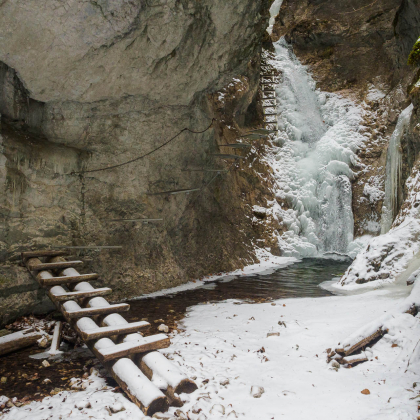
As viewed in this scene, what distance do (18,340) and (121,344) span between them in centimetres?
192

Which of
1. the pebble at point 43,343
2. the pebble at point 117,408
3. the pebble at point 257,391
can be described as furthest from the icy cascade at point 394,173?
the pebble at point 117,408

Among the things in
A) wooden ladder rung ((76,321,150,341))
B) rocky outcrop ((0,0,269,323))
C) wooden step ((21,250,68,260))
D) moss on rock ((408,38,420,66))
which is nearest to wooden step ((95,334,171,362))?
wooden ladder rung ((76,321,150,341))

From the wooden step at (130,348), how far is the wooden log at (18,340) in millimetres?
1721

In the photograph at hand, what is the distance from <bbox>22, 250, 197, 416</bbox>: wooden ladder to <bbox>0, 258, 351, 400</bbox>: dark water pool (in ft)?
1.62

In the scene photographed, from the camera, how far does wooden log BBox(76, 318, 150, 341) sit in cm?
383

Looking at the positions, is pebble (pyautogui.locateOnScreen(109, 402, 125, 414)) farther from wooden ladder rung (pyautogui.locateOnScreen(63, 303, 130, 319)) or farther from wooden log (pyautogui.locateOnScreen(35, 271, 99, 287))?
wooden log (pyautogui.locateOnScreen(35, 271, 99, 287))

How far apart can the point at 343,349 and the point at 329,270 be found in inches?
323

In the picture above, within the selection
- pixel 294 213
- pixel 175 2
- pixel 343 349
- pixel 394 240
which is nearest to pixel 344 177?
pixel 294 213

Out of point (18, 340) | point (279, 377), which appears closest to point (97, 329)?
point (18, 340)

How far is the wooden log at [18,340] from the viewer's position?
453 centimetres

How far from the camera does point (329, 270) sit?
11680mm

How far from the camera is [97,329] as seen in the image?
13.0 feet

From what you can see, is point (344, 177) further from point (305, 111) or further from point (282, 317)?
point (282, 317)

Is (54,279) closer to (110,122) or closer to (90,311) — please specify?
(90,311)
